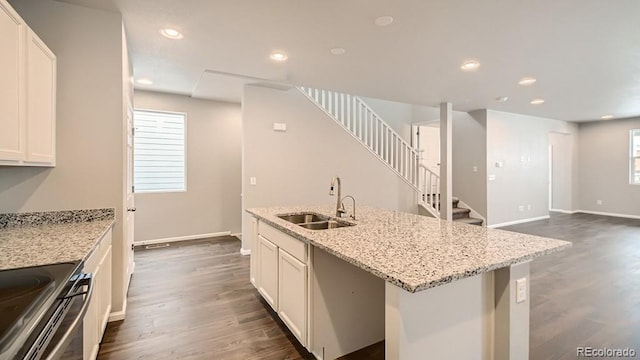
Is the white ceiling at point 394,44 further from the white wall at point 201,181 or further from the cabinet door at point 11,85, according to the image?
the cabinet door at point 11,85

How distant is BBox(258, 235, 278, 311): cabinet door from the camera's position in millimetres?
2486

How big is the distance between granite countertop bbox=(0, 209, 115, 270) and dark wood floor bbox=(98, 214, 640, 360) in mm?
886

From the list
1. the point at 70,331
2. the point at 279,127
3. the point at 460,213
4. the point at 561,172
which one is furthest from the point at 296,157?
the point at 561,172

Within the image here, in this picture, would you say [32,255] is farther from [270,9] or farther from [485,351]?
[485,351]

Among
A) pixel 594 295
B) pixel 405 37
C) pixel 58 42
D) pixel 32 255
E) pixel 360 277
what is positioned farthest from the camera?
pixel 594 295

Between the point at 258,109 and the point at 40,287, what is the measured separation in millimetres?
3658

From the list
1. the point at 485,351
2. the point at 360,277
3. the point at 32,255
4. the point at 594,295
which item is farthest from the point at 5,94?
the point at 594,295

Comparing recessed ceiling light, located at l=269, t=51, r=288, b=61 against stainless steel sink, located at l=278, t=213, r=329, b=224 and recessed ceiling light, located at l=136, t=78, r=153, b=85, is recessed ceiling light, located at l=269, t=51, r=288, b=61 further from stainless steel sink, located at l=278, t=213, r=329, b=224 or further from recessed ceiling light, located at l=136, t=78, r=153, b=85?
recessed ceiling light, located at l=136, t=78, r=153, b=85

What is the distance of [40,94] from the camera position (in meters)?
1.95

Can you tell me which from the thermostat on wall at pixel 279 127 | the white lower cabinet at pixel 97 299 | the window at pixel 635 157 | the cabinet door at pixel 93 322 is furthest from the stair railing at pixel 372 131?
the window at pixel 635 157

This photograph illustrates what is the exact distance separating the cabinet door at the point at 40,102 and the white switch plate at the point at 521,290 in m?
2.89

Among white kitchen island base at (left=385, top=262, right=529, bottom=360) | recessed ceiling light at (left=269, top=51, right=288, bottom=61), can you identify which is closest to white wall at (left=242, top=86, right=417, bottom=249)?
recessed ceiling light at (left=269, top=51, right=288, bottom=61)

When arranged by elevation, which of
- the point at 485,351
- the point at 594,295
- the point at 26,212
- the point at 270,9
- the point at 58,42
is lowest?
the point at 594,295

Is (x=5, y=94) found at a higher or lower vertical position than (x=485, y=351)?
higher
